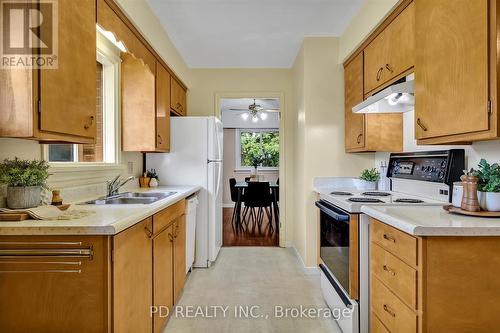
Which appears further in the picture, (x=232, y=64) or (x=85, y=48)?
(x=232, y=64)

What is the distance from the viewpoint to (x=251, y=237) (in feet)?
15.8

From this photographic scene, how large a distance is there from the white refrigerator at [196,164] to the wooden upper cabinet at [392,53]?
1723 millimetres

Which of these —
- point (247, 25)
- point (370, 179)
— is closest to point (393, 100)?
point (370, 179)

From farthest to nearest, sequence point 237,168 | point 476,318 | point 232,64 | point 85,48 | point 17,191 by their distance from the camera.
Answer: point 237,168, point 232,64, point 85,48, point 17,191, point 476,318

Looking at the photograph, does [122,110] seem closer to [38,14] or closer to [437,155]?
[38,14]

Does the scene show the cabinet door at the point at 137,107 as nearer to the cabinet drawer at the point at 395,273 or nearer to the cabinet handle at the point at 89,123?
the cabinet handle at the point at 89,123

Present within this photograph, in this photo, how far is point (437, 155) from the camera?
208 centimetres

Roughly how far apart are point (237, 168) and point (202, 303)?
218 inches

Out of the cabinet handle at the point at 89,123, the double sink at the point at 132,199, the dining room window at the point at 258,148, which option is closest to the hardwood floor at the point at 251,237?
the double sink at the point at 132,199

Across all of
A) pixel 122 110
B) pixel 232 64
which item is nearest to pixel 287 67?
pixel 232 64

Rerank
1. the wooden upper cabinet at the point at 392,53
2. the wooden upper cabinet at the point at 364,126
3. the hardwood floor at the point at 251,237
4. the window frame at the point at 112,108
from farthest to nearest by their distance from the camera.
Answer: the hardwood floor at the point at 251,237
the wooden upper cabinet at the point at 364,126
the window frame at the point at 112,108
the wooden upper cabinet at the point at 392,53

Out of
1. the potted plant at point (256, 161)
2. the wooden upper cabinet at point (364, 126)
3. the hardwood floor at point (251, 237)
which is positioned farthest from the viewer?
the potted plant at point (256, 161)

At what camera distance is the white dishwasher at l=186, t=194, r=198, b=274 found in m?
2.96

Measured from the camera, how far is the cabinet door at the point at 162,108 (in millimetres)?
2945
